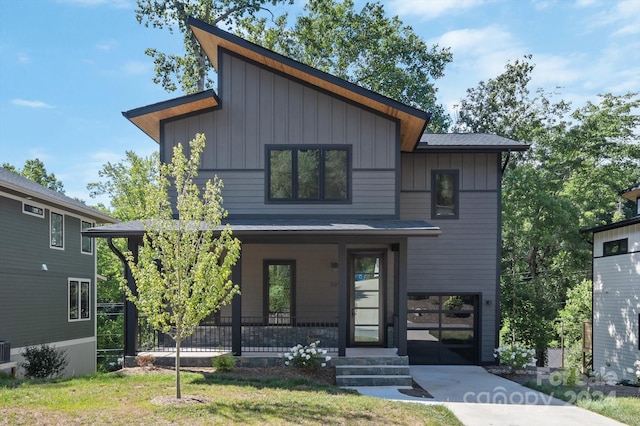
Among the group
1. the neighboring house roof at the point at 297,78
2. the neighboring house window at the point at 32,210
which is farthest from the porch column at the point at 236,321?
the neighboring house window at the point at 32,210

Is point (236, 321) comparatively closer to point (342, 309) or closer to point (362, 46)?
point (342, 309)

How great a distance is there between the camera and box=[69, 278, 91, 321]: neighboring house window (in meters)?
19.7

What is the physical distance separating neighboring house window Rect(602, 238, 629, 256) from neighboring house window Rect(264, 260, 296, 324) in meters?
9.93

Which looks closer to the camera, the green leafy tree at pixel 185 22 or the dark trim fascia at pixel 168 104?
the dark trim fascia at pixel 168 104

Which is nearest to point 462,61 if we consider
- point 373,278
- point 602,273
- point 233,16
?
point 233,16

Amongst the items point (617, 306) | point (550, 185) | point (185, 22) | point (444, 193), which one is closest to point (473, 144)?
point (444, 193)

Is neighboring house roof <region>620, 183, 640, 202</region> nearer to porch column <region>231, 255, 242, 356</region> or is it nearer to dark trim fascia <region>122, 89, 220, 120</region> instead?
porch column <region>231, 255, 242, 356</region>

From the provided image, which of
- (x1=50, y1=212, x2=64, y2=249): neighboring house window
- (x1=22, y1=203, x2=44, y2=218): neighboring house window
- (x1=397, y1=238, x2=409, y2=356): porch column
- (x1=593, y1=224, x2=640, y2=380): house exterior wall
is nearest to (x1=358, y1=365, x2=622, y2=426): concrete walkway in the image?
(x1=397, y1=238, x2=409, y2=356): porch column

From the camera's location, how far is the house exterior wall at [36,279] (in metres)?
15.8

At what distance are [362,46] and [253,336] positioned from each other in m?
17.4

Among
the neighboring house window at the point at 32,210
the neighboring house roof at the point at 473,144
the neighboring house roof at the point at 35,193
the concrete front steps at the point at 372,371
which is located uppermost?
the neighboring house roof at the point at 473,144

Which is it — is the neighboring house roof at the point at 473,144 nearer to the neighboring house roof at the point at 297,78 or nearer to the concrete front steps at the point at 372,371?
the neighboring house roof at the point at 297,78

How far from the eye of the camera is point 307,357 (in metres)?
10.9

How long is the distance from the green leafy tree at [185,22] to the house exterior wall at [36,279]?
9094 mm
